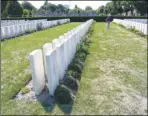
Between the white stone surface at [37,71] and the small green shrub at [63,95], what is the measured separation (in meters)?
0.41

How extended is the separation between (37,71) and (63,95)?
2.53ft

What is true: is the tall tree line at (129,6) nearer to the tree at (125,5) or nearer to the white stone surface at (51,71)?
the tree at (125,5)

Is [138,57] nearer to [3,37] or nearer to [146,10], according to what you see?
[3,37]

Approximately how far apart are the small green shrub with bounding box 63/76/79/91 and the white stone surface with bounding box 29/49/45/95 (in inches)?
21.4

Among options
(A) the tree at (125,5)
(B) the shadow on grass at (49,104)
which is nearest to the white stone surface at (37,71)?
(B) the shadow on grass at (49,104)

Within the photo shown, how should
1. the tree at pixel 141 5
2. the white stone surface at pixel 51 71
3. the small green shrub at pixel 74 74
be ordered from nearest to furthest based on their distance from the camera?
the white stone surface at pixel 51 71
the small green shrub at pixel 74 74
the tree at pixel 141 5

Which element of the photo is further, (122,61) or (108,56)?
(108,56)

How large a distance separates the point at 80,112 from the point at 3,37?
409 inches

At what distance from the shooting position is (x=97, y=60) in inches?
285

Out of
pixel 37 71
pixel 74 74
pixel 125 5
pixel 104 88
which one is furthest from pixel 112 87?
pixel 125 5

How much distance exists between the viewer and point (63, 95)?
411 centimetres

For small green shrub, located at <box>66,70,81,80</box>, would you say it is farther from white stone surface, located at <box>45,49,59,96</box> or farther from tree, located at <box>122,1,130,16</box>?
tree, located at <box>122,1,130,16</box>

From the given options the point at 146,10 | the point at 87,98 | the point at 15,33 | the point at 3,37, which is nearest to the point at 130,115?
the point at 87,98

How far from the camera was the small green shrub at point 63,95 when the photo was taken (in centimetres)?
404
